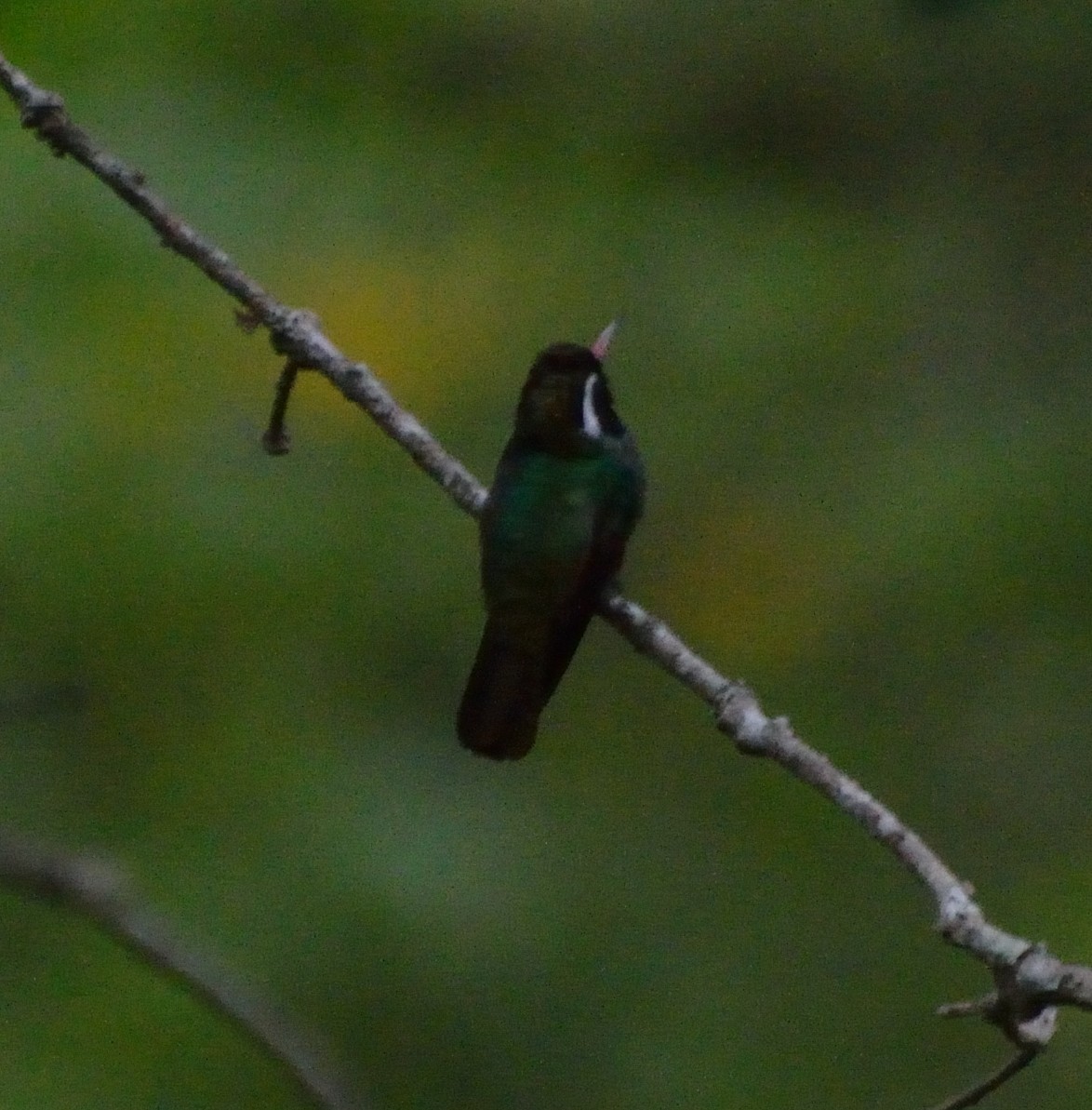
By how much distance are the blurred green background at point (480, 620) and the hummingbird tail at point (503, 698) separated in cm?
276

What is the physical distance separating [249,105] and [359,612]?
7.82 feet

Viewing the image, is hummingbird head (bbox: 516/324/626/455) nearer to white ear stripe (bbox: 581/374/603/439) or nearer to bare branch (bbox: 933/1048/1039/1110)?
white ear stripe (bbox: 581/374/603/439)

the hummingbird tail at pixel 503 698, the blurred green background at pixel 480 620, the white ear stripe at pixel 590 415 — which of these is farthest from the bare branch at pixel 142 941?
the blurred green background at pixel 480 620

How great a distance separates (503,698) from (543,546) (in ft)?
0.72

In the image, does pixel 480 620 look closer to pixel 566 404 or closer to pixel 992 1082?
pixel 566 404

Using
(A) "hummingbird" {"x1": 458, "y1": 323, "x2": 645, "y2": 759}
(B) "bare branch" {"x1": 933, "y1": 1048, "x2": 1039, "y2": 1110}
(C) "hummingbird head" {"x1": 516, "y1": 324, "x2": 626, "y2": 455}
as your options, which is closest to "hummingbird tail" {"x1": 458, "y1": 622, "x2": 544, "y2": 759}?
(A) "hummingbird" {"x1": 458, "y1": 323, "x2": 645, "y2": 759}

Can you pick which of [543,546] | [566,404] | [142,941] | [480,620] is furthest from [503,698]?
[480,620]

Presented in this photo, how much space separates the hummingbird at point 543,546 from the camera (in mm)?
3068

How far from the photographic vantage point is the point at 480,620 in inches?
262

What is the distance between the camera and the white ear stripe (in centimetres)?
325

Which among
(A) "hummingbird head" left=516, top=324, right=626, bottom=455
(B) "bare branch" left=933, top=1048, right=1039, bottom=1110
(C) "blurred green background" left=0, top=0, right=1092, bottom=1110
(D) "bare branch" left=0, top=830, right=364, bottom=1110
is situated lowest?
A: (D) "bare branch" left=0, top=830, right=364, bottom=1110

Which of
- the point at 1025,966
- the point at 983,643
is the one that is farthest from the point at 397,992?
the point at 1025,966

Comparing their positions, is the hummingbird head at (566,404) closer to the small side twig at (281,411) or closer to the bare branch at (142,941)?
the small side twig at (281,411)

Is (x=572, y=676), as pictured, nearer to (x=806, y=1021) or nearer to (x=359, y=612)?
(x=359, y=612)
